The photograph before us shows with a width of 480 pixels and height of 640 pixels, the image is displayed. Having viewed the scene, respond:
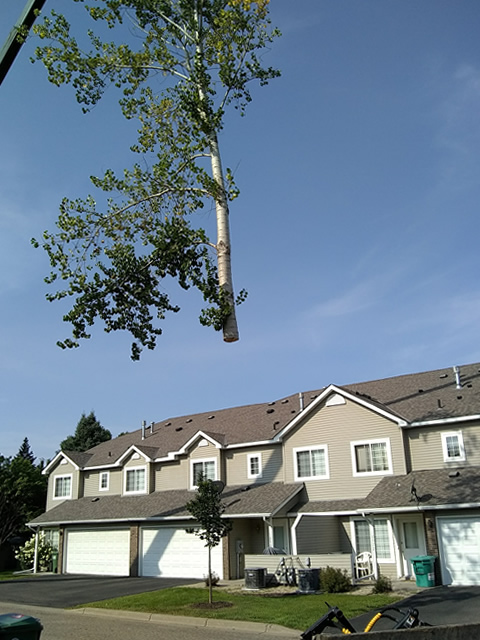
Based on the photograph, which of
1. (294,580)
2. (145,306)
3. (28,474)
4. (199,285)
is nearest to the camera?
(199,285)

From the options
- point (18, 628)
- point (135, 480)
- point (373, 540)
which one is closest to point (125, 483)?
point (135, 480)

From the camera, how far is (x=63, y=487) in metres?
36.0

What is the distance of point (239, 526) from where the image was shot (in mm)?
25641

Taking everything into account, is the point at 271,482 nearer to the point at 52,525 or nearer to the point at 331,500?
the point at 331,500

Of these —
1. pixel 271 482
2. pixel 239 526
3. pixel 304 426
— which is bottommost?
pixel 239 526

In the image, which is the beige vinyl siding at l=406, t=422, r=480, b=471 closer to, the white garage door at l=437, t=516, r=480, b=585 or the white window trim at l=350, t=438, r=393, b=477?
the white window trim at l=350, t=438, r=393, b=477

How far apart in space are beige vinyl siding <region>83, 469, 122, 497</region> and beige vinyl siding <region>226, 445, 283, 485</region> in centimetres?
780

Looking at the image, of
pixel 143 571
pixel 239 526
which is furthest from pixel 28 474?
pixel 239 526

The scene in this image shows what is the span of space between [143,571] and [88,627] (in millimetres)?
14113

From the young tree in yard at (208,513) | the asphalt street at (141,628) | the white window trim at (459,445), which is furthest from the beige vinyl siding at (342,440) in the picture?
the asphalt street at (141,628)

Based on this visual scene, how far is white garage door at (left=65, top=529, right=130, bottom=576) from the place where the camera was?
29547mm

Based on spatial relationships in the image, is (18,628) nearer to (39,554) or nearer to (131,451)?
(131,451)

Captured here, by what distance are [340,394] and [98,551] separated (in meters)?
15.3

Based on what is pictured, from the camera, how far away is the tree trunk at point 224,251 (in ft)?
35.7
